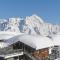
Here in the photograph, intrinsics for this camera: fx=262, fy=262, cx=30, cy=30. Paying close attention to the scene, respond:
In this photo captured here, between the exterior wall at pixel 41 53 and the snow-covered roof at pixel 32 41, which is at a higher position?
the snow-covered roof at pixel 32 41

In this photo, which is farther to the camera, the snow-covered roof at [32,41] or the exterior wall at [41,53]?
the exterior wall at [41,53]

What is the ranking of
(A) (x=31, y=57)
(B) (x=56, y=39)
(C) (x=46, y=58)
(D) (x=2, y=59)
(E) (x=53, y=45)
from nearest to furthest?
1. (D) (x=2, y=59)
2. (A) (x=31, y=57)
3. (C) (x=46, y=58)
4. (E) (x=53, y=45)
5. (B) (x=56, y=39)

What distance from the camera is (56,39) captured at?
60.2m

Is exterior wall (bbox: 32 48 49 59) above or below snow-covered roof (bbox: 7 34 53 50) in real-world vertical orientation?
below

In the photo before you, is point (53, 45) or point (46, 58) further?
point (53, 45)

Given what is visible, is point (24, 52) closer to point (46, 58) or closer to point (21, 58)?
point (21, 58)

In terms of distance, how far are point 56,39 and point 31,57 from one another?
1610 cm

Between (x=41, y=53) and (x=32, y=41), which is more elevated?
(x=32, y=41)

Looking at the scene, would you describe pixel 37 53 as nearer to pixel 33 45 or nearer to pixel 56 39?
pixel 33 45

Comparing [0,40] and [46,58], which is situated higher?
[0,40]

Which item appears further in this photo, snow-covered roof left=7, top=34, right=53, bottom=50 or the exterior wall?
the exterior wall

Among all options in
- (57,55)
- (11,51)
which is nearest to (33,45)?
(11,51)

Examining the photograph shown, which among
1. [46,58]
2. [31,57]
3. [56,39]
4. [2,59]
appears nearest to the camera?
[2,59]

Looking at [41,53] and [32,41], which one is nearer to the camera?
[32,41]
